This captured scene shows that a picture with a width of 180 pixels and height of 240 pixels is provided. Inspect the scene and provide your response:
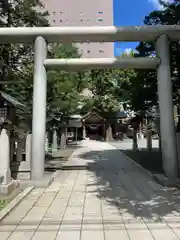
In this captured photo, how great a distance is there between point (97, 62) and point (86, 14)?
61.8 m

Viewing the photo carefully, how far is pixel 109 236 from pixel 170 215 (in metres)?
1.67

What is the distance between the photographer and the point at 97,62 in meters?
9.96

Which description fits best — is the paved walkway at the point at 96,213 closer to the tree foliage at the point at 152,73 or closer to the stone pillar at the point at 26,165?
the stone pillar at the point at 26,165

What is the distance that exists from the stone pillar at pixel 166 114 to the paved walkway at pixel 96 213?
0.85 metres

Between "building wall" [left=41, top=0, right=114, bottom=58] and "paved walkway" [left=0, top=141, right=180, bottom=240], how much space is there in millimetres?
59420

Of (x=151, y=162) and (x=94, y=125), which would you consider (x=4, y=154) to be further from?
(x=94, y=125)

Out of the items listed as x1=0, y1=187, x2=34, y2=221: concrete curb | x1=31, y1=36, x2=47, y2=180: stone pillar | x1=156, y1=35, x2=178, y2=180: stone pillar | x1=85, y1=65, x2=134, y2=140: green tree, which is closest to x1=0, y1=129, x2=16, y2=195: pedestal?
x1=0, y1=187, x2=34, y2=221: concrete curb

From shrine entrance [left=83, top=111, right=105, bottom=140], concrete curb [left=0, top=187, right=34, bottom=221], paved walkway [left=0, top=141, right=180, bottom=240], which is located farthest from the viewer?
shrine entrance [left=83, top=111, right=105, bottom=140]

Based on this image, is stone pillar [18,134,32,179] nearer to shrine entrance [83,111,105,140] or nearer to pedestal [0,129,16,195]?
pedestal [0,129,16,195]

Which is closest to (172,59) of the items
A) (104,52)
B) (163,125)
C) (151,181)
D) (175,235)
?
(163,125)

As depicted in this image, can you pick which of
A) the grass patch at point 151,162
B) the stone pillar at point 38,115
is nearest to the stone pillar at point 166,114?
the grass patch at point 151,162

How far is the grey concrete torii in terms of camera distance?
9.31 metres

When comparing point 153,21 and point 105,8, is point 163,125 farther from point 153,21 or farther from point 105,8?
point 105,8

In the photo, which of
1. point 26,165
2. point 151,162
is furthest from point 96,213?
point 151,162
